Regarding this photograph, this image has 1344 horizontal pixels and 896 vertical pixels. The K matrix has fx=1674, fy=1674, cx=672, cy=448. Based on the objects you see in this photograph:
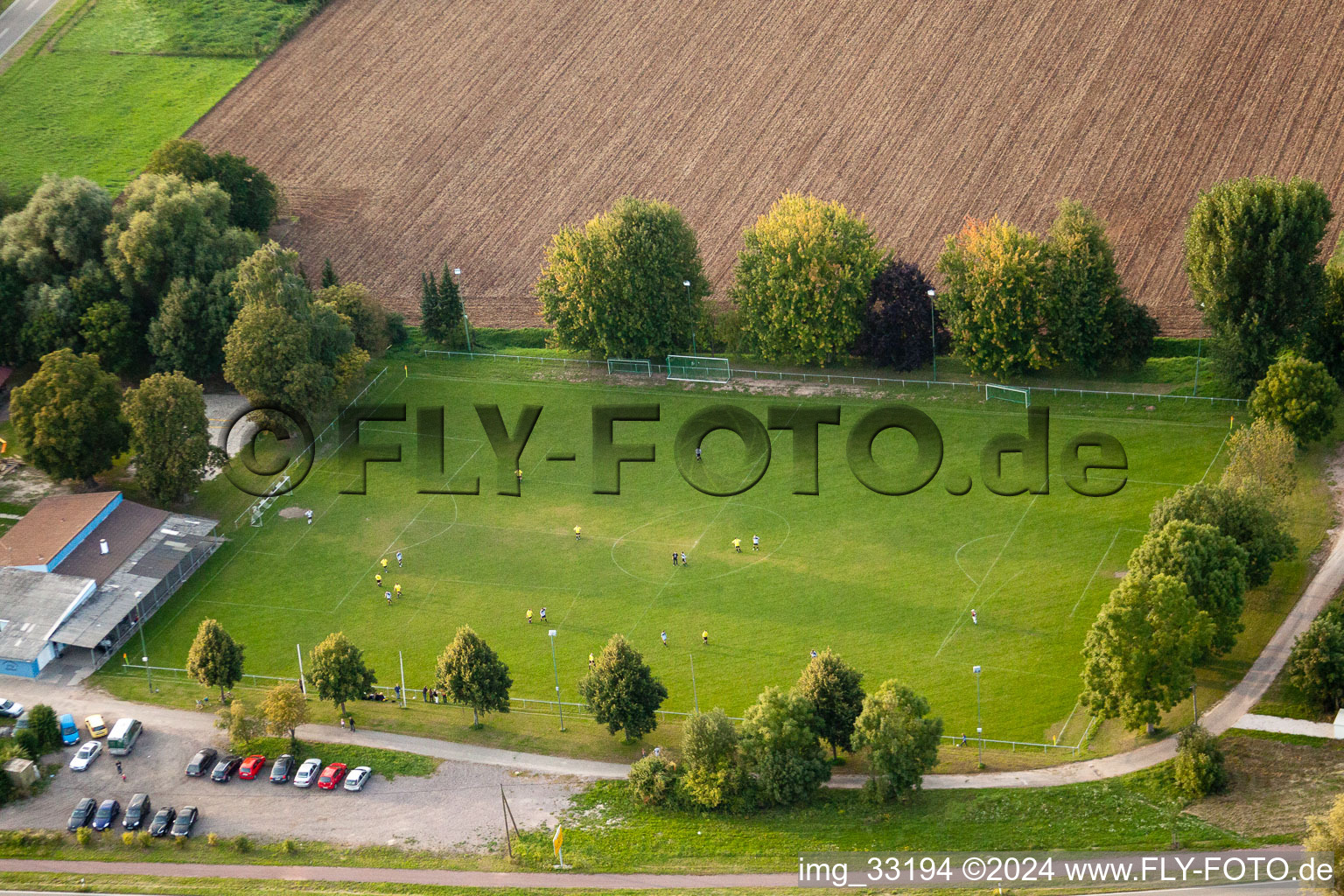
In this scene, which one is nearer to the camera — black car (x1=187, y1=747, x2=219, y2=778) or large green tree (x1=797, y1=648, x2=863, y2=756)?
large green tree (x1=797, y1=648, x2=863, y2=756)

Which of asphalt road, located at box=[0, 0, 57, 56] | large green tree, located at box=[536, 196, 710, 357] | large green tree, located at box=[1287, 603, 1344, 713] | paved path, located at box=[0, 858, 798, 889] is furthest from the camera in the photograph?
asphalt road, located at box=[0, 0, 57, 56]

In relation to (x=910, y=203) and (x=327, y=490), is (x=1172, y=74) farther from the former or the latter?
(x=327, y=490)

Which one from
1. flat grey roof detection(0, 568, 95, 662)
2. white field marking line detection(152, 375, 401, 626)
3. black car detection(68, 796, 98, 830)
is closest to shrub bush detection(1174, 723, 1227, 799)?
black car detection(68, 796, 98, 830)

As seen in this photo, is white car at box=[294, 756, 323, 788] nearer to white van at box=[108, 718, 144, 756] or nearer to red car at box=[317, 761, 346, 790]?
red car at box=[317, 761, 346, 790]

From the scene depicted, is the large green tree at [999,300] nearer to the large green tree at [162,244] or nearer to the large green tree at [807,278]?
the large green tree at [807,278]

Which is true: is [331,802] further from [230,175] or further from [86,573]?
[230,175]

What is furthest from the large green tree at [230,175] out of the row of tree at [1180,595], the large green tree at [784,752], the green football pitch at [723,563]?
the row of tree at [1180,595]
